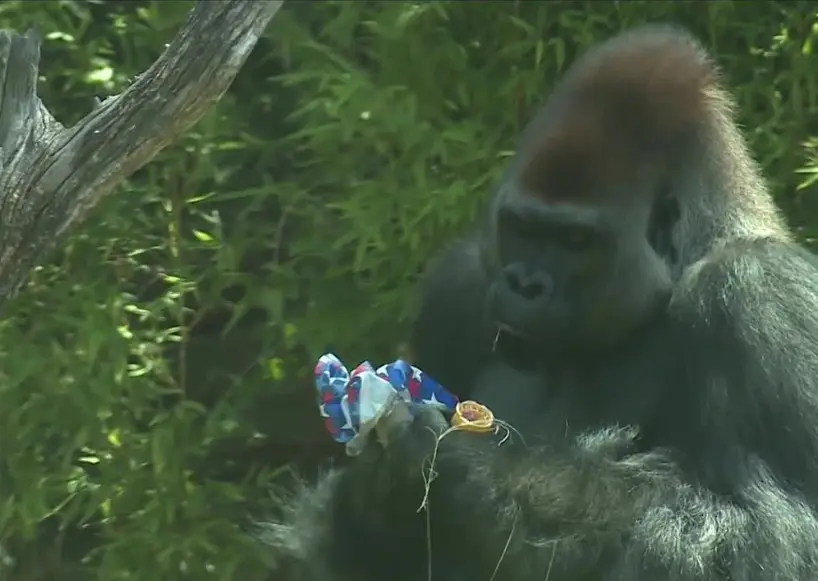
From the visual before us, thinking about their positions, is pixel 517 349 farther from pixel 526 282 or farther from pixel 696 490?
pixel 696 490

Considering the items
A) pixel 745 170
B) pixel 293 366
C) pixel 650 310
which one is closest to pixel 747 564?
pixel 650 310

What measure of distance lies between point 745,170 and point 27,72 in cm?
143

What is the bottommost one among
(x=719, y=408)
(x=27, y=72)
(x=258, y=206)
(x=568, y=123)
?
(x=258, y=206)

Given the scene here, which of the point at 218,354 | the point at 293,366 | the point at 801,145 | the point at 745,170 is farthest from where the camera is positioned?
the point at 218,354

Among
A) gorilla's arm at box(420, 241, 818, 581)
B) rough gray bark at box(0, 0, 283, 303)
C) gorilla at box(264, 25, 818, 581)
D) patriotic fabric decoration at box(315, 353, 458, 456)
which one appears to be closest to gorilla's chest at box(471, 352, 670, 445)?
gorilla at box(264, 25, 818, 581)

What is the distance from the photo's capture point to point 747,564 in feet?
8.17

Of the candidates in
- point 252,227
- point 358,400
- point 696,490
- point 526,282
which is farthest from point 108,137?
point 252,227

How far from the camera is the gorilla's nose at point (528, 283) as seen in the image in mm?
2672

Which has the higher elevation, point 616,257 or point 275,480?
point 616,257

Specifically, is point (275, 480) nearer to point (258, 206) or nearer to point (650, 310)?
point (258, 206)

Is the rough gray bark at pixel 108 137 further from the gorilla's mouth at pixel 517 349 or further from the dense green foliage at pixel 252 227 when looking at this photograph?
the dense green foliage at pixel 252 227

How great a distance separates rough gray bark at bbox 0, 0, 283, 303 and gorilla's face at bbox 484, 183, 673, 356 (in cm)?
61

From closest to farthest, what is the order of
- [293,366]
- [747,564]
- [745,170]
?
[747,564]
[745,170]
[293,366]

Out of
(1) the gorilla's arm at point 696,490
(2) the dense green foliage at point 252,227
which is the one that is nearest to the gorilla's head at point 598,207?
(1) the gorilla's arm at point 696,490
